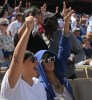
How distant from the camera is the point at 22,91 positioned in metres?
3.01

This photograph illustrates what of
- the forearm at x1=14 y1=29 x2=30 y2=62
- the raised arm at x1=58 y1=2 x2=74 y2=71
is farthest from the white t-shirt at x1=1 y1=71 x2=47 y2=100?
the raised arm at x1=58 y1=2 x2=74 y2=71

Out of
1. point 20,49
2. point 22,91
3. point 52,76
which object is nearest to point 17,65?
point 20,49

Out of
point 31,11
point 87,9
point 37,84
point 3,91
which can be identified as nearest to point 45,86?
point 37,84

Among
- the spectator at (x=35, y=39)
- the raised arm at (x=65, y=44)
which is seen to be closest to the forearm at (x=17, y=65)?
the raised arm at (x=65, y=44)

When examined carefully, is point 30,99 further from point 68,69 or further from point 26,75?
point 68,69

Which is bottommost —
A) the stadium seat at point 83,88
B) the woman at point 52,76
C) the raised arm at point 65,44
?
the stadium seat at point 83,88

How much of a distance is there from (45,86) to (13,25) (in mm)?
5480

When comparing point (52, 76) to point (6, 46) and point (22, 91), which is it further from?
point (6, 46)

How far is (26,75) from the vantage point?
3.14 m

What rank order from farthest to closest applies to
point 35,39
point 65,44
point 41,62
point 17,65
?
point 35,39, point 65,44, point 41,62, point 17,65

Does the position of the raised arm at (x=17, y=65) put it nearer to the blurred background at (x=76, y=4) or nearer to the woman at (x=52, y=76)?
the woman at (x=52, y=76)

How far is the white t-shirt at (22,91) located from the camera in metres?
2.91

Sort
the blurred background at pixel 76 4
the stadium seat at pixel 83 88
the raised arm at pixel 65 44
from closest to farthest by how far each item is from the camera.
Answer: the raised arm at pixel 65 44 < the stadium seat at pixel 83 88 < the blurred background at pixel 76 4

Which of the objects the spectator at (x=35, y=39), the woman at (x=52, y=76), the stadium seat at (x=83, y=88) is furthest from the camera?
the spectator at (x=35, y=39)
